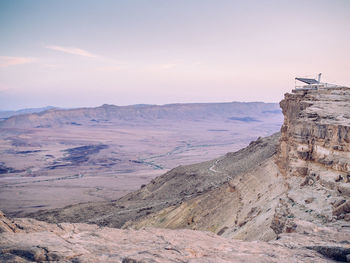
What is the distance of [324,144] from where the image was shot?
1380 centimetres

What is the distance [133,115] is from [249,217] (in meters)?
165

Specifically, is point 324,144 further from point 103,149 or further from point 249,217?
point 103,149

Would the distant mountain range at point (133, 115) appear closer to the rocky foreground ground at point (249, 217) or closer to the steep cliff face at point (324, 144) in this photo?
the rocky foreground ground at point (249, 217)

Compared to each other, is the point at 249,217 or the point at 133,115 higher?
the point at 133,115

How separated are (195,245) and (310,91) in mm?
13680

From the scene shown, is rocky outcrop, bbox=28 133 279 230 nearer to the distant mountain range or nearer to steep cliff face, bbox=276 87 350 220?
steep cliff face, bbox=276 87 350 220

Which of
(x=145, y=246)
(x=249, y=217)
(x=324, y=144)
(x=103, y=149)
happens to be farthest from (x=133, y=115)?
(x=145, y=246)

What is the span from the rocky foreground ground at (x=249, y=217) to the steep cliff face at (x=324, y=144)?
4 cm

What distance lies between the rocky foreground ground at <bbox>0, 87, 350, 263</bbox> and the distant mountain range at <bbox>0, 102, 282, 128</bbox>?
14101 cm

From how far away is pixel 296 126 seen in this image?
16156 mm

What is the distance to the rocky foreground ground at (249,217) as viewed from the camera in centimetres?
681

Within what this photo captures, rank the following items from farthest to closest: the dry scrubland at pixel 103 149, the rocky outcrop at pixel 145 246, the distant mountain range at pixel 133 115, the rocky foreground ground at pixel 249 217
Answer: the distant mountain range at pixel 133 115 → the dry scrubland at pixel 103 149 → the rocky foreground ground at pixel 249 217 → the rocky outcrop at pixel 145 246

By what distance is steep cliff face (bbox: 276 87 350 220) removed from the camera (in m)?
11.7

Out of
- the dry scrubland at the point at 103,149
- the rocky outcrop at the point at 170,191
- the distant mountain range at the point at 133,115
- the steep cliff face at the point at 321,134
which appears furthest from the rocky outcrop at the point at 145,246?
the distant mountain range at the point at 133,115
